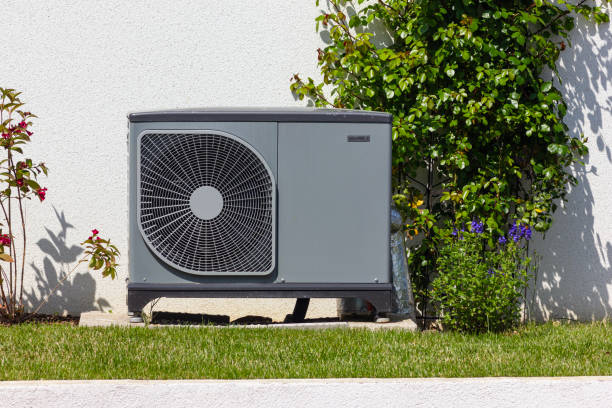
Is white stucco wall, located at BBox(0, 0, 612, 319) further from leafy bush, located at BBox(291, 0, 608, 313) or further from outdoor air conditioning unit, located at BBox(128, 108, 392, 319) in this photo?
outdoor air conditioning unit, located at BBox(128, 108, 392, 319)

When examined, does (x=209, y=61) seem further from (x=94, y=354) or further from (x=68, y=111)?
(x=94, y=354)

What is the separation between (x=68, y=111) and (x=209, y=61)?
99 cm

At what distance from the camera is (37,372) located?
3.37 m

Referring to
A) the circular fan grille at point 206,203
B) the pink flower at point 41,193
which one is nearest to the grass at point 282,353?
the circular fan grille at point 206,203

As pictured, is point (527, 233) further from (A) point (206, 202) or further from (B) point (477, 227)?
(A) point (206, 202)

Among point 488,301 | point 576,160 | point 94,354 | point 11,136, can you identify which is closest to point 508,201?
point 576,160

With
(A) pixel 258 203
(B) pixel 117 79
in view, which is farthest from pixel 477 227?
(B) pixel 117 79

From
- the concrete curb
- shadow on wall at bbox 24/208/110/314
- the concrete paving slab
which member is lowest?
the concrete curb

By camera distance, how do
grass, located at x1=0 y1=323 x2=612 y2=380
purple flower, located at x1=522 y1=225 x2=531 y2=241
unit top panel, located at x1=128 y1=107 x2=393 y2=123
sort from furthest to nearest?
purple flower, located at x1=522 y1=225 x2=531 y2=241 < unit top panel, located at x1=128 y1=107 x2=393 y2=123 < grass, located at x1=0 y1=323 x2=612 y2=380

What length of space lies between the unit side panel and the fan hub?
0.34 m

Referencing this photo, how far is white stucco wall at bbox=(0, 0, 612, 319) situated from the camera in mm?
5074

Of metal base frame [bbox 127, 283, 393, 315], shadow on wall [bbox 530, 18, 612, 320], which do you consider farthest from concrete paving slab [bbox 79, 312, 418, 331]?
shadow on wall [bbox 530, 18, 612, 320]

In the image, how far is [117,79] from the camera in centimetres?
511

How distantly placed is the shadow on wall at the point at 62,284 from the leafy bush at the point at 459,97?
72.9 inches
